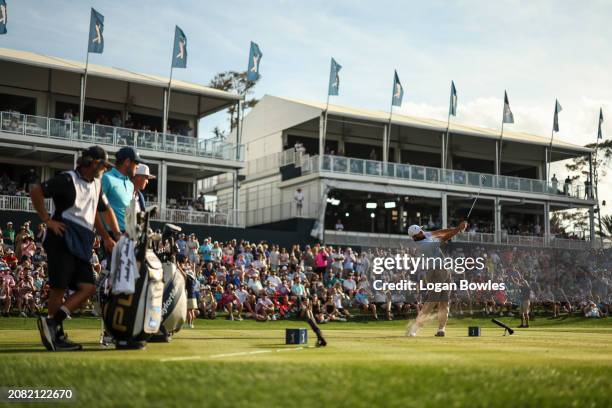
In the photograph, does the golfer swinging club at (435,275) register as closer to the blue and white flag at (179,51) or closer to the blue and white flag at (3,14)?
the blue and white flag at (3,14)

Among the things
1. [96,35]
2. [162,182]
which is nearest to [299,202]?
[162,182]

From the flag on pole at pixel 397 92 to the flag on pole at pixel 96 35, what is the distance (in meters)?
17.0

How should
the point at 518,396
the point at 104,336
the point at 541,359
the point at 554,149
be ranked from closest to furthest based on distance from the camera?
the point at 518,396 < the point at 541,359 < the point at 104,336 < the point at 554,149

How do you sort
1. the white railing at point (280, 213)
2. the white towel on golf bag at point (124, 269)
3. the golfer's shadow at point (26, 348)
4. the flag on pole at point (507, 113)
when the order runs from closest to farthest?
1. the golfer's shadow at point (26, 348)
2. the white towel on golf bag at point (124, 269)
3. the white railing at point (280, 213)
4. the flag on pole at point (507, 113)

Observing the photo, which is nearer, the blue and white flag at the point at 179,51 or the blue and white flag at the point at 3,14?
the blue and white flag at the point at 3,14

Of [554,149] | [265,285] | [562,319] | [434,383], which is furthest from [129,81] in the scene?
[434,383]

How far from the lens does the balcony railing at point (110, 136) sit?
3747cm

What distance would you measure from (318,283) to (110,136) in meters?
15.2

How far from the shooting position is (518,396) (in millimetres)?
5984

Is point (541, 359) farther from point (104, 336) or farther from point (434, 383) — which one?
point (104, 336)

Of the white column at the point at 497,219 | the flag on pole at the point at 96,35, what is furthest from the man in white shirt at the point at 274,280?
the white column at the point at 497,219

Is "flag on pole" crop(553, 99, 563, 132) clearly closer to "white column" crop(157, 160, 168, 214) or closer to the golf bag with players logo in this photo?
"white column" crop(157, 160, 168, 214)

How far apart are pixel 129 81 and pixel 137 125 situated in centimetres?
335

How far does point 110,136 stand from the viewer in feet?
127
